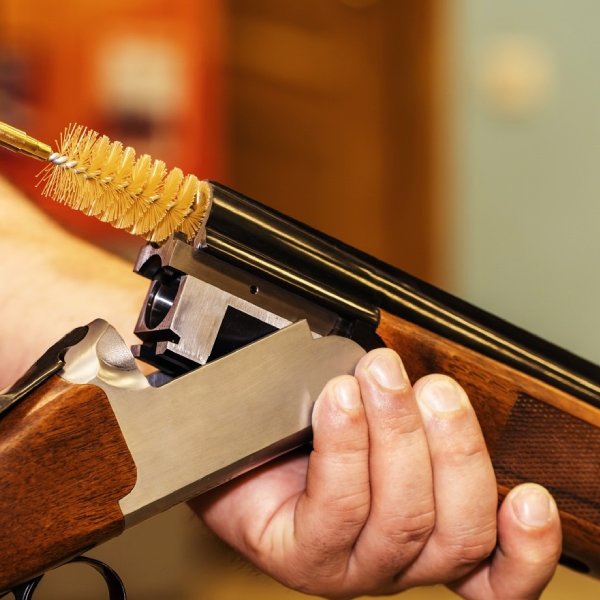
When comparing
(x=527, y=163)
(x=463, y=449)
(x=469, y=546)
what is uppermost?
(x=463, y=449)

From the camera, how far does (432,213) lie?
89.4 inches

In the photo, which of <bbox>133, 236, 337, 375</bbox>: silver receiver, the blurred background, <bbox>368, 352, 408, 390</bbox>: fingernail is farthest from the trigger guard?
the blurred background

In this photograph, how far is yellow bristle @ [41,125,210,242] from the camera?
555 mm

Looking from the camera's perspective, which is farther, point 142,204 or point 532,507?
point 532,507

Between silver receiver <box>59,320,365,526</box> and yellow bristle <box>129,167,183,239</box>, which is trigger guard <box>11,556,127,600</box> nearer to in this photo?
silver receiver <box>59,320,365,526</box>

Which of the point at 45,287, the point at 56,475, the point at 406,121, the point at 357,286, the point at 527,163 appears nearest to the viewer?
the point at 56,475

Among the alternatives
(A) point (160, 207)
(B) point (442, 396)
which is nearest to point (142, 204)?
(A) point (160, 207)

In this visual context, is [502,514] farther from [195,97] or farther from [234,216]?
[195,97]

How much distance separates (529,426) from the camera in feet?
2.22

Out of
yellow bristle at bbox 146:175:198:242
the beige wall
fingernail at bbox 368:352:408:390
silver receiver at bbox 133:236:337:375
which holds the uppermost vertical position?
yellow bristle at bbox 146:175:198:242

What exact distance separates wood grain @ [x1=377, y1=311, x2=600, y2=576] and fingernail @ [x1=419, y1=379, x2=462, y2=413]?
0.02m

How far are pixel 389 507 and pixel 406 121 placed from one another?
179 centimetres

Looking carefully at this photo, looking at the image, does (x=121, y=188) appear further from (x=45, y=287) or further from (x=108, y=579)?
(x=45, y=287)

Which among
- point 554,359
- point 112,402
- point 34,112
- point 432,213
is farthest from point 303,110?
point 112,402
